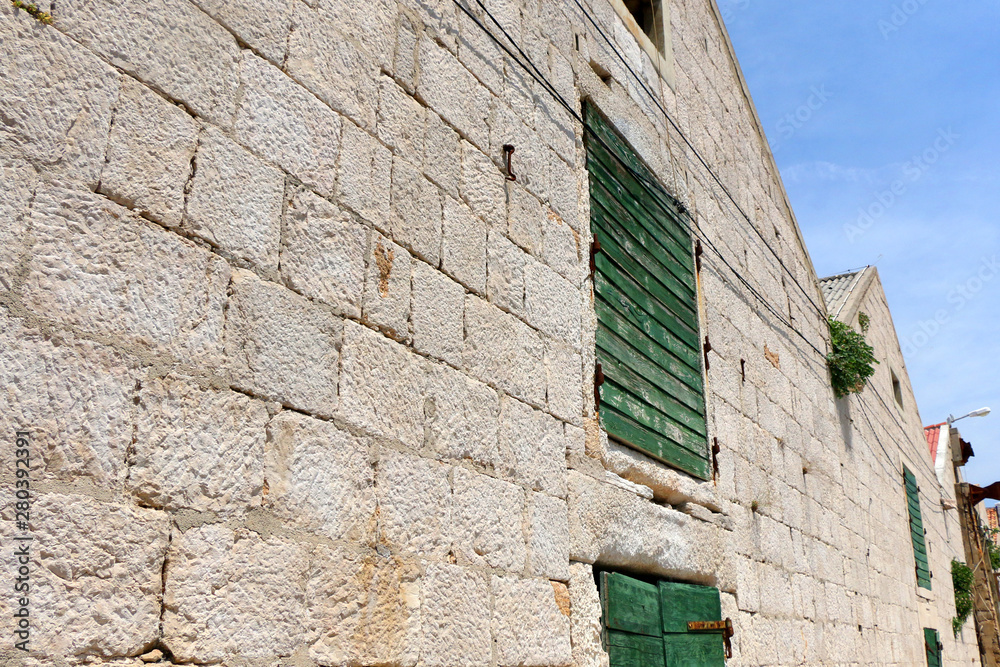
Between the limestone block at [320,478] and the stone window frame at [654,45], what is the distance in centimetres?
339

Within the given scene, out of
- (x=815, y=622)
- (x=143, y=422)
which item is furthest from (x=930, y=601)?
(x=143, y=422)

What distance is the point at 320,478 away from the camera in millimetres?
2021

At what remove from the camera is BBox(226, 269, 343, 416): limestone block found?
1.90m

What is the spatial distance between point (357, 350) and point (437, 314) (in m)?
0.39

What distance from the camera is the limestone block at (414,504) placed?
7.20 ft

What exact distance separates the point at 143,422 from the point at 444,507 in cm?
97

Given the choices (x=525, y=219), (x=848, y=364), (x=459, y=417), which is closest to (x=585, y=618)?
(x=459, y=417)

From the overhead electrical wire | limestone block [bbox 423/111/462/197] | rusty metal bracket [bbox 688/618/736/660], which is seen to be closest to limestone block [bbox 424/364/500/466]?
limestone block [bbox 423/111/462/197]

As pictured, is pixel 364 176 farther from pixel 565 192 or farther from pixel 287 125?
pixel 565 192

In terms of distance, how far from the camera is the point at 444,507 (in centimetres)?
238

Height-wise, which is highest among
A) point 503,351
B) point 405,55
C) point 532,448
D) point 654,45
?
point 654,45

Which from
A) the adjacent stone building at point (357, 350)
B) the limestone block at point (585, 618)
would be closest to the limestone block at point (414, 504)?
the adjacent stone building at point (357, 350)

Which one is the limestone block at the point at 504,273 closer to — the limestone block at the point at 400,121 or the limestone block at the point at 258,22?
the limestone block at the point at 400,121

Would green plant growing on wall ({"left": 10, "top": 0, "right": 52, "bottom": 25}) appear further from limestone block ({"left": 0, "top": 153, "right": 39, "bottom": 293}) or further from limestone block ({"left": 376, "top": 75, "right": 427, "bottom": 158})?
limestone block ({"left": 376, "top": 75, "right": 427, "bottom": 158})
